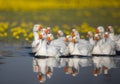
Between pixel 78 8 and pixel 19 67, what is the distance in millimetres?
15834

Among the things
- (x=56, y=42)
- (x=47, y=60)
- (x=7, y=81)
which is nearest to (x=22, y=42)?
(x=56, y=42)

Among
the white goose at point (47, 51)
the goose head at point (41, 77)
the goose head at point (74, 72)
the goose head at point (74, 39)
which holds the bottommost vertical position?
the goose head at point (41, 77)

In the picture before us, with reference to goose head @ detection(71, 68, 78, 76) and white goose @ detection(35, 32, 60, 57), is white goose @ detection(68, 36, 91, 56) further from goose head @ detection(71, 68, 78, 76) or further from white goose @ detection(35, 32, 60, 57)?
goose head @ detection(71, 68, 78, 76)

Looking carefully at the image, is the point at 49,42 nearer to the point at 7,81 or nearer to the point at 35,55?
the point at 35,55

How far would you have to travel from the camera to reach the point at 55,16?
28.1 m

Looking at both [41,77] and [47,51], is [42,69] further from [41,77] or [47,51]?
[47,51]

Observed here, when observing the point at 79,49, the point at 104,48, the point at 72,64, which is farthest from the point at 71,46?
the point at 72,64

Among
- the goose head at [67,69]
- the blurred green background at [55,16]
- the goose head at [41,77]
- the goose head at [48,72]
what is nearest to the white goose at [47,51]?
the goose head at [67,69]

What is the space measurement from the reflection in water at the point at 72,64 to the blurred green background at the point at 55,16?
12.7 feet

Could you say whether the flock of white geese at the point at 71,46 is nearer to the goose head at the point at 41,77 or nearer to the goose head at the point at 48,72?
the goose head at the point at 48,72

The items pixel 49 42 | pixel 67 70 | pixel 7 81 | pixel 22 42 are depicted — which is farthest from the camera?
pixel 22 42

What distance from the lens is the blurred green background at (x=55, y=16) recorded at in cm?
2252

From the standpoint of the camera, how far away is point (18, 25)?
951 inches

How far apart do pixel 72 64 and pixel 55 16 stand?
12.4 metres
